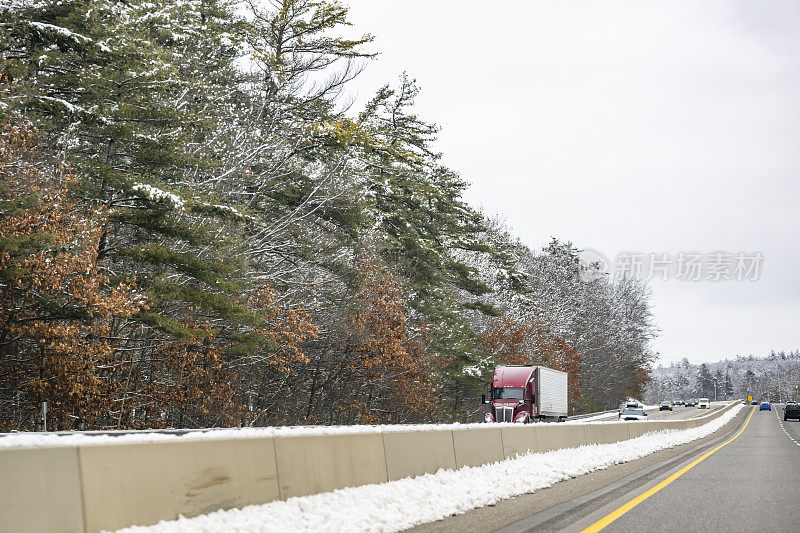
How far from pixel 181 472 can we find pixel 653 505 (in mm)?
6529

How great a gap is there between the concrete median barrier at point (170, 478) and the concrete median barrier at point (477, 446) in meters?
4.91

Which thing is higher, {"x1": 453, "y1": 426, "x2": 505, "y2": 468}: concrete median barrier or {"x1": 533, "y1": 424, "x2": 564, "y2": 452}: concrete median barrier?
{"x1": 453, "y1": 426, "x2": 505, "y2": 468}: concrete median barrier

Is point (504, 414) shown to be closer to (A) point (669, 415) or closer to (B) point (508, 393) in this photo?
(B) point (508, 393)

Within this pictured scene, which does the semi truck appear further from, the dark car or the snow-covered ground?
the dark car

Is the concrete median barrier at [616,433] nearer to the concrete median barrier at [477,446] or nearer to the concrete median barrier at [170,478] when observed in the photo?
the concrete median barrier at [477,446]

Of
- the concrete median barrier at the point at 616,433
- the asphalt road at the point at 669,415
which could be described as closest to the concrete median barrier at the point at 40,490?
the concrete median barrier at the point at 616,433

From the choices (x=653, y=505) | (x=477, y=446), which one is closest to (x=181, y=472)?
(x=653, y=505)

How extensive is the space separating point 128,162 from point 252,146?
5.94 m

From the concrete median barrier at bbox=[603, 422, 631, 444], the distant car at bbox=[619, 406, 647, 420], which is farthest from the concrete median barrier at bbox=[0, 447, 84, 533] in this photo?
the distant car at bbox=[619, 406, 647, 420]

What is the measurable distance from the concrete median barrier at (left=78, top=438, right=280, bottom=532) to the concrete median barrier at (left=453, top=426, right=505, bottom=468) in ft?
16.1

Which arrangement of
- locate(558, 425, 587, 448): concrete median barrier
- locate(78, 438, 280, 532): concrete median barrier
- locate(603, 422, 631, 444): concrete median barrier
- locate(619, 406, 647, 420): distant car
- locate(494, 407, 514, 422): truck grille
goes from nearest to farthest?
1. locate(78, 438, 280, 532): concrete median barrier
2. locate(558, 425, 587, 448): concrete median barrier
3. locate(603, 422, 631, 444): concrete median barrier
4. locate(494, 407, 514, 422): truck grille
5. locate(619, 406, 647, 420): distant car

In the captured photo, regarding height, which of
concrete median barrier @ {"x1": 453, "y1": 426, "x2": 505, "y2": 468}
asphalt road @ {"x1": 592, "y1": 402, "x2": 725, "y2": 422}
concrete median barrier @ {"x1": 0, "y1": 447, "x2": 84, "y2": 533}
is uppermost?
concrete median barrier @ {"x1": 0, "y1": 447, "x2": 84, "y2": 533}

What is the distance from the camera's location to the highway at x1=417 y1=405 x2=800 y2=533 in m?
8.23

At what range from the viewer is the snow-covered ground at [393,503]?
20.8 feet
